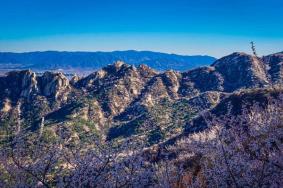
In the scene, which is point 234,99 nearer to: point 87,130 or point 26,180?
point 87,130

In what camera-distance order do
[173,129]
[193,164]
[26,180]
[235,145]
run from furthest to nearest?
[173,129]
[193,164]
[235,145]
[26,180]

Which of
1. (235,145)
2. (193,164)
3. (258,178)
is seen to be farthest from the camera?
(193,164)

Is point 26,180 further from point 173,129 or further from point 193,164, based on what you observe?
point 173,129

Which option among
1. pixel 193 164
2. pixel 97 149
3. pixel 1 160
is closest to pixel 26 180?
pixel 1 160

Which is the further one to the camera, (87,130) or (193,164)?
(87,130)

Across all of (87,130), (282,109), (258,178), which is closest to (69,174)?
(258,178)

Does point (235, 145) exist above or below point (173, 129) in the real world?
above

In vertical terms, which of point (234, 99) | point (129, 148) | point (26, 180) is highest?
point (129, 148)

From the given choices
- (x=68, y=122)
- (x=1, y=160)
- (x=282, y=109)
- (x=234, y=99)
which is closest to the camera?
(x=1, y=160)

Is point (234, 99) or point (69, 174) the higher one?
point (69, 174)
